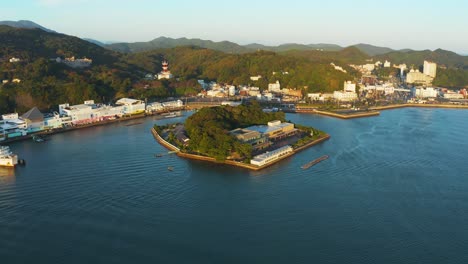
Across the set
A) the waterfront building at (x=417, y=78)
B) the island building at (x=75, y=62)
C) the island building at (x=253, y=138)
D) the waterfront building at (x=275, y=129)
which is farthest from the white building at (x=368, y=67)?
the island building at (x=253, y=138)

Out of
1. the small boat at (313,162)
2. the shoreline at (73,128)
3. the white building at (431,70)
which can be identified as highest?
the white building at (431,70)

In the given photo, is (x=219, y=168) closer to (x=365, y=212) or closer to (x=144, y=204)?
(x=144, y=204)

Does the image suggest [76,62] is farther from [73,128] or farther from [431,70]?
[431,70]

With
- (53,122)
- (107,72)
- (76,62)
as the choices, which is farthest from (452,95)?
(76,62)

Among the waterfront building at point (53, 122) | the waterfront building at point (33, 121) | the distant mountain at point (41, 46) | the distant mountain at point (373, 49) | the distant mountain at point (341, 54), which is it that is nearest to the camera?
the waterfront building at point (33, 121)

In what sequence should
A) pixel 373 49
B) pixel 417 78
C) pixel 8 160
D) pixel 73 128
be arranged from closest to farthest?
pixel 8 160
pixel 73 128
pixel 417 78
pixel 373 49

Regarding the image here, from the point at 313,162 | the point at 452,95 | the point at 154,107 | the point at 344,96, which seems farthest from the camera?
the point at 452,95

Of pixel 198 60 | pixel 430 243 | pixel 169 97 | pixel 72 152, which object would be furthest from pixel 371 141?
pixel 198 60

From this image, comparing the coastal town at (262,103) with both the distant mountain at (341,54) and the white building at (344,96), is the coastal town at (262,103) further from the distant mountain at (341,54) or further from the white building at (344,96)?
the distant mountain at (341,54)
